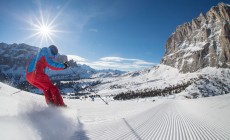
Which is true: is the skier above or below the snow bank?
above

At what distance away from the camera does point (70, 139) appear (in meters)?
5.46

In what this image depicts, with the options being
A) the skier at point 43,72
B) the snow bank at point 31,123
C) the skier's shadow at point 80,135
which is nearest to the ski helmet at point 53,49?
the skier at point 43,72

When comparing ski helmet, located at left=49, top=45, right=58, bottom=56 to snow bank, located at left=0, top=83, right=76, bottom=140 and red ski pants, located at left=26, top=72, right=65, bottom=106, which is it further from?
snow bank, located at left=0, top=83, right=76, bottom=140

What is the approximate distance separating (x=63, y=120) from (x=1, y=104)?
1977 millimetres

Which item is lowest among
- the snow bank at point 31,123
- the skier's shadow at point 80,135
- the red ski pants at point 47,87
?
the skier's shadow at point 80,135

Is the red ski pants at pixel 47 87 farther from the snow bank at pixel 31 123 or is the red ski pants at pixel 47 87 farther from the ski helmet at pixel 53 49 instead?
the snow bank at pixel 31 123

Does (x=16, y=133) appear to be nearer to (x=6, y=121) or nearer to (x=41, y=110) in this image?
(x=6, y=121)

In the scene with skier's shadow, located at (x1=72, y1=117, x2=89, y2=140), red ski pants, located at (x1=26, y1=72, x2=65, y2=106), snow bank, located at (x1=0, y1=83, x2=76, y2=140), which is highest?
red ski pants, located at (x1=26, y1=72, x2=65, y2=106)


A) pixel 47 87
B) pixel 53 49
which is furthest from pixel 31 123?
pixel 53 49

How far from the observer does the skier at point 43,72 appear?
357 inches

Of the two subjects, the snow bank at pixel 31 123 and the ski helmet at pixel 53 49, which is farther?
the ski helmet at pixel 53 49

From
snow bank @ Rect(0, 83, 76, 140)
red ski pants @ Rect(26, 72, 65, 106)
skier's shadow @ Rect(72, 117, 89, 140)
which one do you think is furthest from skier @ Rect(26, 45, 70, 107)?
skier's shadow @ Rect(72, 117, 89, 140)

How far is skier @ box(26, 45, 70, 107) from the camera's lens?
906cm

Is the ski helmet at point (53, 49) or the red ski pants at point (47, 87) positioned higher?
the ski helmet at point (53, 49)
